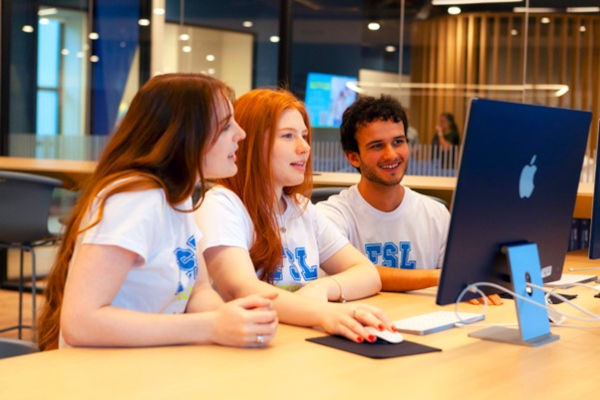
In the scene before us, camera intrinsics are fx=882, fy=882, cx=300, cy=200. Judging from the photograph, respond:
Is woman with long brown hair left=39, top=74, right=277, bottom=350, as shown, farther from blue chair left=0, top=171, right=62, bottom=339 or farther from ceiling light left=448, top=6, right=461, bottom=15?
ceiling light left=448, top=6, right=461, bottom=15

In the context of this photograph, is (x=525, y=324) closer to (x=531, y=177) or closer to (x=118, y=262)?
(x=531, y=177)

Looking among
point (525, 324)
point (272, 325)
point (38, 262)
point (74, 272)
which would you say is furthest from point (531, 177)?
point (38, 262)

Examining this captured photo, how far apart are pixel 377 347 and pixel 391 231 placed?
1.07m

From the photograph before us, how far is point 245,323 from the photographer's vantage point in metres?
1.57

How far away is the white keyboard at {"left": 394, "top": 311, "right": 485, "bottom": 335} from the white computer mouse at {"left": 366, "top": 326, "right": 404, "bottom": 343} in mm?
127

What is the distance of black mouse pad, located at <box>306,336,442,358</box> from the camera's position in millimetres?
1583

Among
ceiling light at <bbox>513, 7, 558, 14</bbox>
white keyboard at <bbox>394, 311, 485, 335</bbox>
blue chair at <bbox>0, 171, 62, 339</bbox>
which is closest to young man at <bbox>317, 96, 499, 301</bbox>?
white keyboard at <bbox>394, 311, 485, 335</bbox>

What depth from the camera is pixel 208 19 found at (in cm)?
684

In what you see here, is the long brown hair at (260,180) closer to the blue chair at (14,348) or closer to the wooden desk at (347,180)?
the blue chair at (14,348)

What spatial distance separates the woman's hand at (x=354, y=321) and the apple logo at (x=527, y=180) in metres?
0.37

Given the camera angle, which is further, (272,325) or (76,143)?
(76,143)

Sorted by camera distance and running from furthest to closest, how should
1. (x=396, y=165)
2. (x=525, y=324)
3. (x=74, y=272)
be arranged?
(x=396, y=165)
(x=525, y=324)
(x=74, y=272)

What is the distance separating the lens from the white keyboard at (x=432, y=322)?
179cm

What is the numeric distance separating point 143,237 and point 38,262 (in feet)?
17.0
